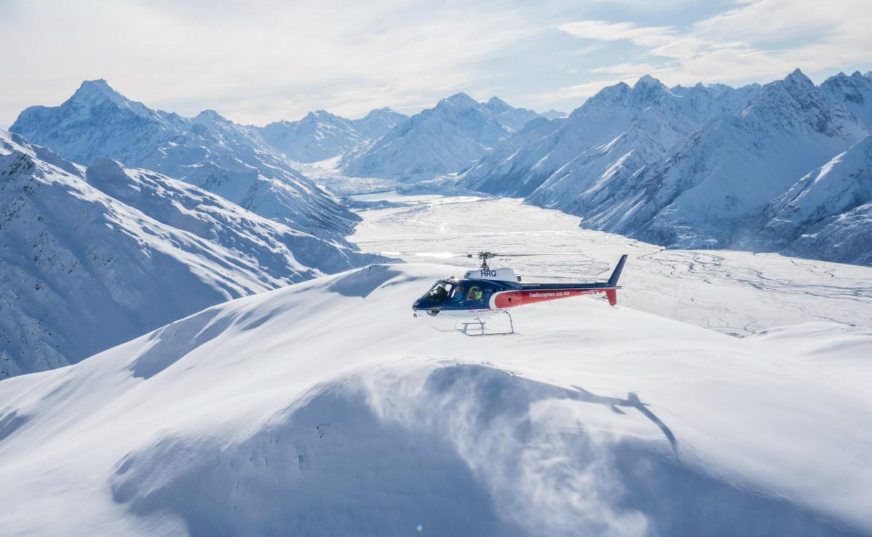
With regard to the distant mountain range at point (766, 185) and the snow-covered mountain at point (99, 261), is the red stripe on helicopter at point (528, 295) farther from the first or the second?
the distant mountain range at point (766, 185)

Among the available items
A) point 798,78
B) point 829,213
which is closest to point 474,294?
point 829,213

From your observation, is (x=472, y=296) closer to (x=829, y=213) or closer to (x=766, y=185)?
(x=829, y=213)

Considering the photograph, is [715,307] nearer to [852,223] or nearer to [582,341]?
[852,223]

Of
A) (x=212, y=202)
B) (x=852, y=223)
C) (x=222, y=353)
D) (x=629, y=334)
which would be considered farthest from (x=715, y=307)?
(x=212, y=202)

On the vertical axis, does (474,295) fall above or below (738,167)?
below

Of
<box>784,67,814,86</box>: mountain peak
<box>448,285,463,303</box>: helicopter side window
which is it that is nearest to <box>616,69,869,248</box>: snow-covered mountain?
<box>784,67,814,86</box>: mountain peak

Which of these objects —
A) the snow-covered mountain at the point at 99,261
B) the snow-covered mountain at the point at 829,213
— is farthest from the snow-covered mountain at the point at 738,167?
the snow-covered mountain at the point at 99,261
